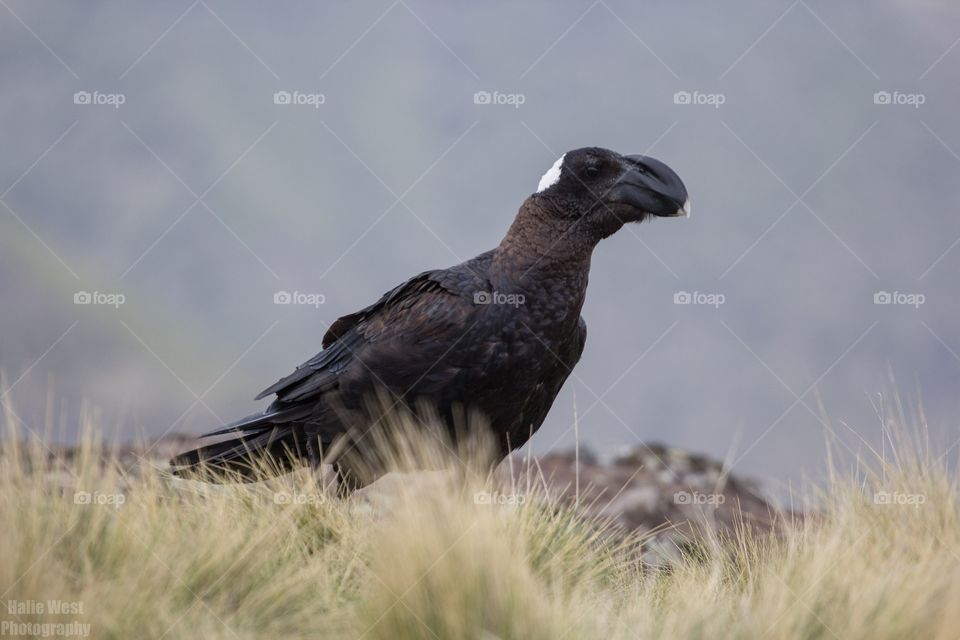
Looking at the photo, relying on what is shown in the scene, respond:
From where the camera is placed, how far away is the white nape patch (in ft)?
21.1

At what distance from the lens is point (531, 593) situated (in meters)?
4.38

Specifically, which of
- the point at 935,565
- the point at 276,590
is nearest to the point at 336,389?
the point at 276,590

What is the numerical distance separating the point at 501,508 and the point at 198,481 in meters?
1.99

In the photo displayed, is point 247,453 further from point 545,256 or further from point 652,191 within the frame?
point 652,191

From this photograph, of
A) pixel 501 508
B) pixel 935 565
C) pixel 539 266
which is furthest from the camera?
pixel 539 266

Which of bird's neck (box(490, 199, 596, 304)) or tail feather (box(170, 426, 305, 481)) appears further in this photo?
tail feather (box(170, 426, 305, 481))

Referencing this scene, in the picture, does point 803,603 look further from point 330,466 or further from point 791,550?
point 330,466

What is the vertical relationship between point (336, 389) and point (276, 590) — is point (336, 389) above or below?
above

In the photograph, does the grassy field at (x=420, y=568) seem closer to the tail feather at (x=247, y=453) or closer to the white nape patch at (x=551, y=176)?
the tail feather at (x=247, y=453)

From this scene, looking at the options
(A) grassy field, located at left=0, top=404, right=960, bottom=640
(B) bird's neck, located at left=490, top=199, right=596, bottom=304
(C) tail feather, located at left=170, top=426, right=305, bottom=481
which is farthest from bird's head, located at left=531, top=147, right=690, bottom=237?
(C) tail feather, located at left=170, top=426, right=305, bottom=481

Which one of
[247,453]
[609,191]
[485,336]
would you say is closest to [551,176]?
[609,191]

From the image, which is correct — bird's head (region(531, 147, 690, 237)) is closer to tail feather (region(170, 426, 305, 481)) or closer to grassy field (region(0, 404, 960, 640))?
grassy field (region(0, 404, 960, 640))

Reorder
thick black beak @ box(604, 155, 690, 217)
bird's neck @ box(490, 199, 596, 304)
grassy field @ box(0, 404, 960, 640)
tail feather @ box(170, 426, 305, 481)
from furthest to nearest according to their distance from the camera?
tail feather @ box(170, 426, 305, 481) < thick black beak @ box(604, 155, 690, 217) < bird's neck @ box(490, 199, 596, 304) < grassy field @ box(0, 404, 960, 640)

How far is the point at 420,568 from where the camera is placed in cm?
439
